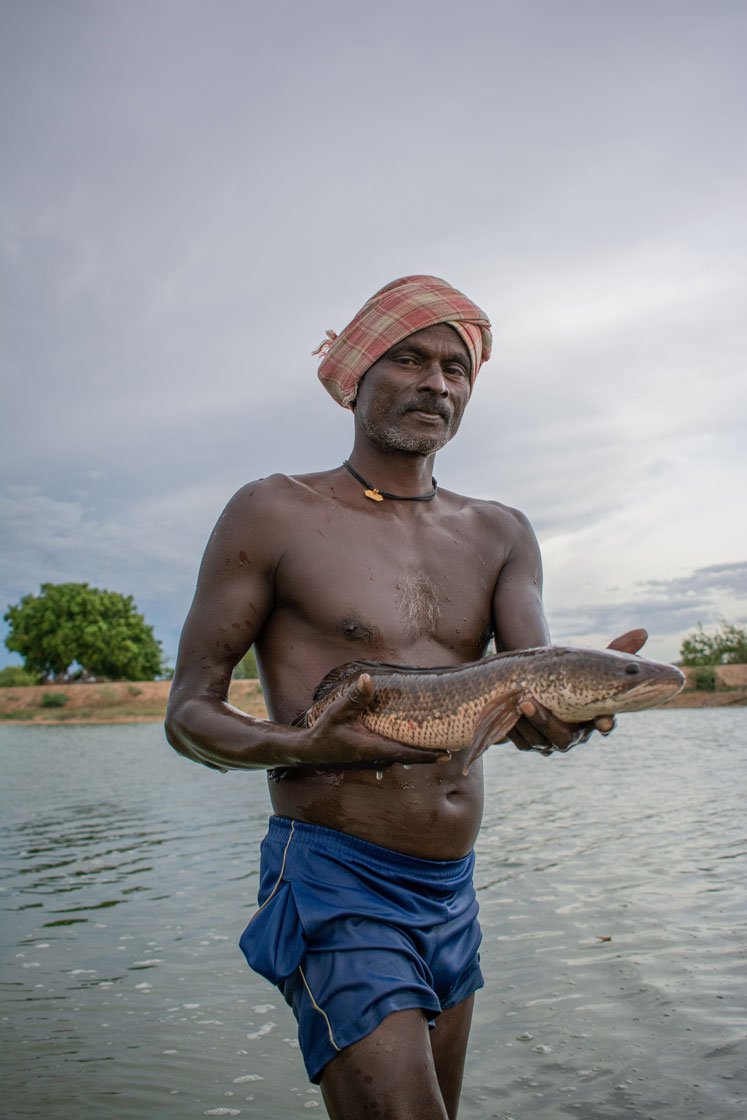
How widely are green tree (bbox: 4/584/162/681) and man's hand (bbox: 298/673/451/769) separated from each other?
2887 inches

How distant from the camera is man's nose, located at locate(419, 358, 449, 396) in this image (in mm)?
3432

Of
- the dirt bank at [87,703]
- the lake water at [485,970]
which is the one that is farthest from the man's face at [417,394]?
the dirt bank at [87,703]

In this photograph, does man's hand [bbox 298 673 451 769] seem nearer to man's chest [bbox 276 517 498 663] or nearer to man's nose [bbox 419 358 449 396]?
man's chest [bbox 276 517 498 663]

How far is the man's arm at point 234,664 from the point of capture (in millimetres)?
2744

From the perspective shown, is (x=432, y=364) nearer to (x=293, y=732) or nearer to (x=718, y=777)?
(x=293, y=732)

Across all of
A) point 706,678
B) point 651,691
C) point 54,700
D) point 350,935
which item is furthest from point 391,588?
point 54,700

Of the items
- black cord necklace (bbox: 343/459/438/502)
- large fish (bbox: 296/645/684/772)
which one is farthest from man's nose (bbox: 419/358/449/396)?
large fish (bbox: 296/645/684/772)

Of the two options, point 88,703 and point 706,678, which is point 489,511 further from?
point 88,703

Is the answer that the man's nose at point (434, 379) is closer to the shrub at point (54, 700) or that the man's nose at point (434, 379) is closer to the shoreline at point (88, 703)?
the shoreline at point (88, 703)

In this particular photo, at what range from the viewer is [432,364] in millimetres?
3516

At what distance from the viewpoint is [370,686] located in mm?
2691

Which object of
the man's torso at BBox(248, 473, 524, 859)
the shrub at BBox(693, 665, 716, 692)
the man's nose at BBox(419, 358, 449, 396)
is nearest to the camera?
the man's torso at BBox(248, 473, 524, 859)

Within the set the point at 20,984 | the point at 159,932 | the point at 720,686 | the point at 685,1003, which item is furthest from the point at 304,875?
the point at 720,686

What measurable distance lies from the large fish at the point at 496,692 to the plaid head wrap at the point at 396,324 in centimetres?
122
